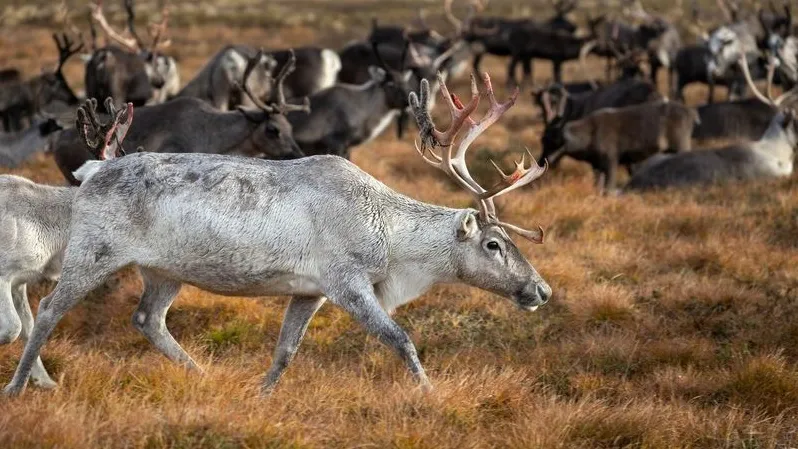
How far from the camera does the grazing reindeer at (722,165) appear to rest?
1235cm

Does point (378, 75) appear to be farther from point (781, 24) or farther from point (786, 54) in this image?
point (781, 24)

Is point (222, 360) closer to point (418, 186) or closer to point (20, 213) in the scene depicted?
point (20, 213)

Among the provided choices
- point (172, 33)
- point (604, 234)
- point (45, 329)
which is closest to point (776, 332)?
point (604, 234)

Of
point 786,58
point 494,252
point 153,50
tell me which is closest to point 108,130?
point 494,252

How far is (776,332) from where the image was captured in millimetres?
7168

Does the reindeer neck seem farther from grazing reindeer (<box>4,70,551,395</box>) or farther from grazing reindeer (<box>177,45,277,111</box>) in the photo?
grazing reindeer (<box>177,45,277,111</box>)

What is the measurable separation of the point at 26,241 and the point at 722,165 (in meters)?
8.64

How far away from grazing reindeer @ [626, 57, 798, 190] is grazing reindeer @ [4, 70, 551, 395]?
6866 millimetres

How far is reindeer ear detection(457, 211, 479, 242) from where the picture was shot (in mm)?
5805

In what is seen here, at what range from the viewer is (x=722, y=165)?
41.0 feet

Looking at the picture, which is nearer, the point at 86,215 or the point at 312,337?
the point at 86,215

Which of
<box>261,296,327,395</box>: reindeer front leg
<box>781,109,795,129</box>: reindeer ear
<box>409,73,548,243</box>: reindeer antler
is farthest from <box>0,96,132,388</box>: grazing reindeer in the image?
<box>781,109,795,129</box>: reindeer ear

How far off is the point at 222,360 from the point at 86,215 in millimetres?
1287

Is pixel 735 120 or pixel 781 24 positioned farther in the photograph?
pixel 781 24
